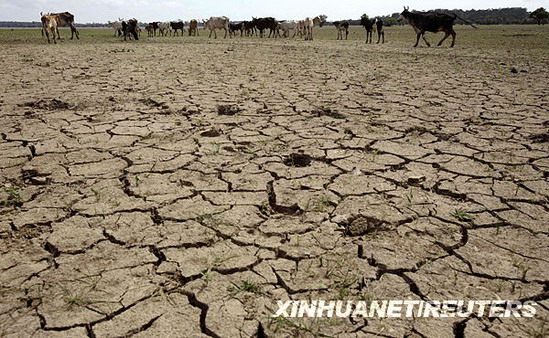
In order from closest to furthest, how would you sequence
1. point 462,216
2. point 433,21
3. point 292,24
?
point 462,216, point 433,21, point 292,24

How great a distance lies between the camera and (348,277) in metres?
1.67

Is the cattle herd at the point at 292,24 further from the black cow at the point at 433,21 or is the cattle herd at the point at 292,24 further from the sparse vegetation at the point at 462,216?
the sparse vegetation at the point at 462,216

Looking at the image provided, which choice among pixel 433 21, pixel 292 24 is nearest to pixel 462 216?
pixel 433 21

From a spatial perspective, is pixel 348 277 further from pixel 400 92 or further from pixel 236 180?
pixel 400 92

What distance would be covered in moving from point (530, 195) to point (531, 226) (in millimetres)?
442

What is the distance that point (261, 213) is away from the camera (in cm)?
223

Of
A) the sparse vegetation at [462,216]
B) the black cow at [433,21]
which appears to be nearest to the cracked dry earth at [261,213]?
the sparse vegetation at [462,216]

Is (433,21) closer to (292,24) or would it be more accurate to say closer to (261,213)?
(292,24)

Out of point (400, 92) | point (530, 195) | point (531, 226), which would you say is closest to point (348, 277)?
point (531, 226)

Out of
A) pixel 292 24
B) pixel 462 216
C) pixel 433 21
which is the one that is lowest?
pixel 462 216

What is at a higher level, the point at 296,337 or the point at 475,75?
the point at 475,75

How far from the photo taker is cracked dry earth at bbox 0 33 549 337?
4.93 ft

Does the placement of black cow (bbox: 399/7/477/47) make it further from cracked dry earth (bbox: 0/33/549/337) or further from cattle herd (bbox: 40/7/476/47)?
cracked dry earth (bbox: 0/33/549/337)

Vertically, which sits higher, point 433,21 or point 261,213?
point 433,21
